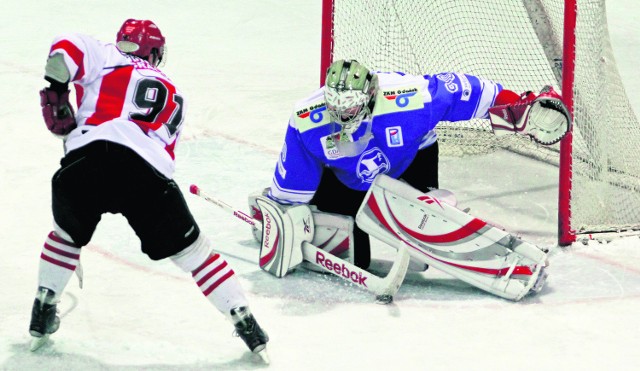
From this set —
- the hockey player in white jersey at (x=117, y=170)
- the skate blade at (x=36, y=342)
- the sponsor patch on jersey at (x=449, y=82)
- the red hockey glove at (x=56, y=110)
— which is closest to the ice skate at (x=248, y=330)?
the hockey player in white jersey at (x=117, y=170)

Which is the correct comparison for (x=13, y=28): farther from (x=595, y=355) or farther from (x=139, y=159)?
(x=595, y=355)

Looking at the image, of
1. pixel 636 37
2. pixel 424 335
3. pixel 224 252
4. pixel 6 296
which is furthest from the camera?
pixel 636 37

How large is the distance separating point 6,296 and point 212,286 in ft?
3.18

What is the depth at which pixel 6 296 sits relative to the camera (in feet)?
12.9

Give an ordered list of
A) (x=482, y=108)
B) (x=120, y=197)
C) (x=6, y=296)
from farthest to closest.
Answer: (x=482, y=108) < (x=6, y=296) < (x=120, y=197)

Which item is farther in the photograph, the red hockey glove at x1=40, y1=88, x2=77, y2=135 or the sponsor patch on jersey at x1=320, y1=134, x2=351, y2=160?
the sponsor patch on jersey at x1=320, y1=134, x2=351, y2=160

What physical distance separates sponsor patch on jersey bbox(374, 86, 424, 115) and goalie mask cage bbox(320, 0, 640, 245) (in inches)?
25.7

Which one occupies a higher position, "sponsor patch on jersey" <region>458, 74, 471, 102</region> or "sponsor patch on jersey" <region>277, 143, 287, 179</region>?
"sponsor patch on jersey" <region>458, 74, 471, 102</region>

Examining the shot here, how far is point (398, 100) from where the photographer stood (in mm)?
3982

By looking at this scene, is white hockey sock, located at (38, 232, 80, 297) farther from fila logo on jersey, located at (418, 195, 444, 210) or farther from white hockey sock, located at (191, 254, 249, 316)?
fila logo on jersey, located at (418, 195, 444, 210)

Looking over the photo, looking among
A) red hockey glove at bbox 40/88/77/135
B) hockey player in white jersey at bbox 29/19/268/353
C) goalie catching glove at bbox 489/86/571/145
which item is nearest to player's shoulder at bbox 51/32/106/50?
hockey player in white jersey at bbox 29/19/268/353

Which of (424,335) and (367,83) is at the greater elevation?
(367,83)

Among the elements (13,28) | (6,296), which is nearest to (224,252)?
(6,296)

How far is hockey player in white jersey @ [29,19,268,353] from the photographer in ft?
10.6
